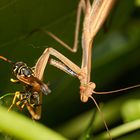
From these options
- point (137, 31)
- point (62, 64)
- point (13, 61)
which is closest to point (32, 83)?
point (13, 61)

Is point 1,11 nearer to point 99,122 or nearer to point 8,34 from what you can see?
point 8,34

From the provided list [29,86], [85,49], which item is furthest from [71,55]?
[29,86]

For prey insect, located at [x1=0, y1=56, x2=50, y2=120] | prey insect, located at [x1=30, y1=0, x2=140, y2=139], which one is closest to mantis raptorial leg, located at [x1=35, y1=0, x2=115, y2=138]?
prey insect, located at [x1=30, y1=0, x2=140, y2=139]

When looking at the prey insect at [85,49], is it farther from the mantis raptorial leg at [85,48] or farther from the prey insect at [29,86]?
the prey insect at [29,86]

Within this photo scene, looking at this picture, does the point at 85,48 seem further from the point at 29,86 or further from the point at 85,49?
the point at 29,86

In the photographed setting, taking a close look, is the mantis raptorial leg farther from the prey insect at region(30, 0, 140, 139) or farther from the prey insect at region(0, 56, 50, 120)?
the prey insect at region(0, 56, 50, 120)
